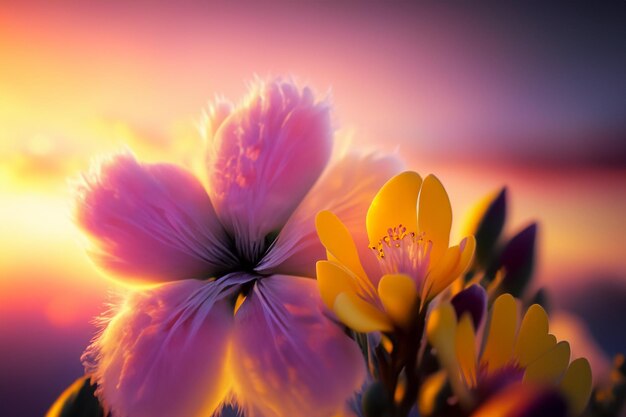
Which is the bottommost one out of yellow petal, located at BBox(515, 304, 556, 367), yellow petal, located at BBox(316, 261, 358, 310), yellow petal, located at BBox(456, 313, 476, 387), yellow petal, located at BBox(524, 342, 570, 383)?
yellow petal, located at BBox(524, 342, 570, 383)

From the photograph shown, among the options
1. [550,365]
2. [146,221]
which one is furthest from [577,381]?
[146,221]

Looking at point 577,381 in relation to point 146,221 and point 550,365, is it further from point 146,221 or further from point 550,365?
point 146,221

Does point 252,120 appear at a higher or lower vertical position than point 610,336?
higher

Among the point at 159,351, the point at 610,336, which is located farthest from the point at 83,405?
the point at 610,336

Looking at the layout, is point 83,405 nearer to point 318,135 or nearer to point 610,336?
point 318,135

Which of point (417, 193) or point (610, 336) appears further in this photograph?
point (610, 336)

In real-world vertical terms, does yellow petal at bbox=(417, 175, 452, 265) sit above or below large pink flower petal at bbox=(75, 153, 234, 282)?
below
